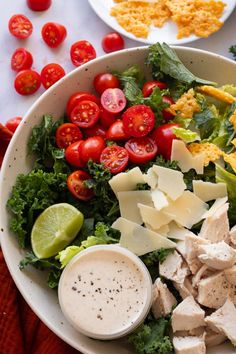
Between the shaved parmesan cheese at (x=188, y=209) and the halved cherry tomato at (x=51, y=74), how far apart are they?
80 centimetres

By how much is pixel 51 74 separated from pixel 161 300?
1091 millimetres

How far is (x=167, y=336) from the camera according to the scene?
224 centimetres

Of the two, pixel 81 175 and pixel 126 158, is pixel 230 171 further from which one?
pixel 81 175

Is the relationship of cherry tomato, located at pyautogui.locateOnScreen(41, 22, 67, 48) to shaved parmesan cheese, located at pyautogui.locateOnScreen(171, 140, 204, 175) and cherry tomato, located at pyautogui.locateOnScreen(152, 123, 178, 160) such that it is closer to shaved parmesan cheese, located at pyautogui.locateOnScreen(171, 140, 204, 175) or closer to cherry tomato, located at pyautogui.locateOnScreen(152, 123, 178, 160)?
cherry tomato, located at pyautogui.locateOnScreen(152, 123, 178, 160)

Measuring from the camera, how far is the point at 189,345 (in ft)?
7.22

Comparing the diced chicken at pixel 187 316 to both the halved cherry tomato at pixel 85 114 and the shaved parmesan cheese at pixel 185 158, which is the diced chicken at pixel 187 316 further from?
the halved cherry tomato at pixel 85 114

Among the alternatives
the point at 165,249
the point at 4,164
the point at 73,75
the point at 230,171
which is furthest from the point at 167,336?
the point at 73,75

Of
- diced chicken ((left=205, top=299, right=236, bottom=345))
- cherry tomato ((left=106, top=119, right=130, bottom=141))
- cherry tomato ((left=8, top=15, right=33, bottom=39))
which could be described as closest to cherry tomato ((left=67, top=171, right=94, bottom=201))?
cherry tomato ((left=106, top=119, right=130, bottom=141))

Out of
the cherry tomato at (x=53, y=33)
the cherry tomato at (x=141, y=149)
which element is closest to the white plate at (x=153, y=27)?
the cherry tomato at (x=53, y=33)

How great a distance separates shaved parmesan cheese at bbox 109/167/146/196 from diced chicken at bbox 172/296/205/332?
46cm

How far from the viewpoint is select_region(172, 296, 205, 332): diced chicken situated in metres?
2.20

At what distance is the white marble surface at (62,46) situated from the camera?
9.22 ft

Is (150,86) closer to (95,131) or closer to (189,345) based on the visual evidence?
(95,131)

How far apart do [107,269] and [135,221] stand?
22 cm
